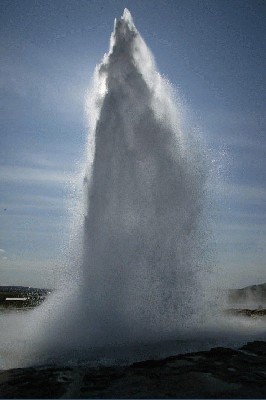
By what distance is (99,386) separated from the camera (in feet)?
33.2

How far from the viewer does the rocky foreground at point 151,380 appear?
9625 mm


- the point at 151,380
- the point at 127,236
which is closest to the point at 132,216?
the point at 127,236

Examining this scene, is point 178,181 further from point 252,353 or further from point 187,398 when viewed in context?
point 187,398

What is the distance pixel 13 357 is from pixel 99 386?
5.43 m

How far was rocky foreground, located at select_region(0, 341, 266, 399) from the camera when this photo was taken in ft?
31.6

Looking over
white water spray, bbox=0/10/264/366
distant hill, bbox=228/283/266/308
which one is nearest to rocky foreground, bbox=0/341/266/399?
white water spray, bbox=0/10/264/366

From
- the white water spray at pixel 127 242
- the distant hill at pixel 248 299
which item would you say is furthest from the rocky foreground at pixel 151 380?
the distant hill at pixel 248 299

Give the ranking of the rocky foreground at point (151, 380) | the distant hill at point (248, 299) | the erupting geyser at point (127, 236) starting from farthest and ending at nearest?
the distant hill at point (248, 299) → the erupting geyser at point (127, 236) → the rocky foreground at point (151, 380)

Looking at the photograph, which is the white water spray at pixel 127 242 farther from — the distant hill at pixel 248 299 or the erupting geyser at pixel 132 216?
the distant hill at pixel 248 299

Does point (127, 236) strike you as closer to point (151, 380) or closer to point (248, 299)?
point (151, 380)

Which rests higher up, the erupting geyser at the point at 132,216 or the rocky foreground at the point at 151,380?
the erupting geyser at the point at 132,216

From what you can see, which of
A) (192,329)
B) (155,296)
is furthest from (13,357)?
(192,329)

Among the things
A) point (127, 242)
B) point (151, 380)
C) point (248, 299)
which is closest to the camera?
point (151, 380)

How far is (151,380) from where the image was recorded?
10.6 meters
